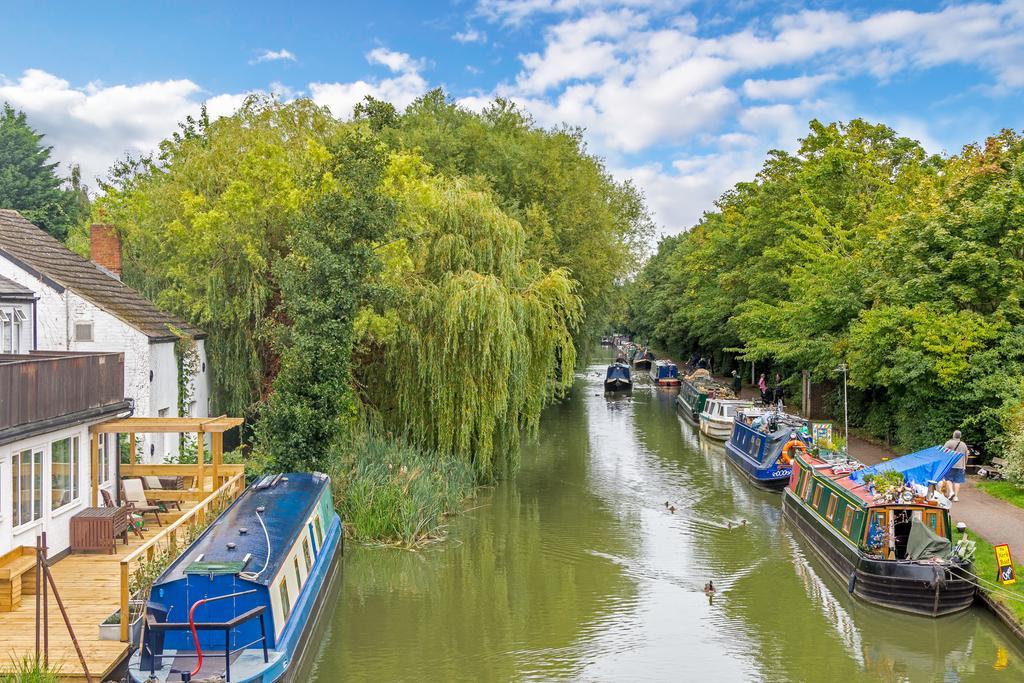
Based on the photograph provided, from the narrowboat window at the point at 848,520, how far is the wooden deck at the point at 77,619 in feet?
42.8

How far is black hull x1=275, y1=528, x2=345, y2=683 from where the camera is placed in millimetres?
12656

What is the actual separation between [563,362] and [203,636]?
51.1ft

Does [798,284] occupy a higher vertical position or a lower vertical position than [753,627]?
higher

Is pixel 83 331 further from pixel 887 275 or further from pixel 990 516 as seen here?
pixel 887 275

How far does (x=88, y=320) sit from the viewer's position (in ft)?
68.3

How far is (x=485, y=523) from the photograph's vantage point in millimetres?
22375

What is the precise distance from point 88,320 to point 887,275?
24.0m

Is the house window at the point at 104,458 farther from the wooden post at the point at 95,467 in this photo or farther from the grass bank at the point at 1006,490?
the grass bank at the point at 1006,490

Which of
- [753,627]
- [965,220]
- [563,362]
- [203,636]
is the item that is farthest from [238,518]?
[965,220]

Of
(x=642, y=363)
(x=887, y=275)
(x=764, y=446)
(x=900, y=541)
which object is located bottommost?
(x=900, y=541)

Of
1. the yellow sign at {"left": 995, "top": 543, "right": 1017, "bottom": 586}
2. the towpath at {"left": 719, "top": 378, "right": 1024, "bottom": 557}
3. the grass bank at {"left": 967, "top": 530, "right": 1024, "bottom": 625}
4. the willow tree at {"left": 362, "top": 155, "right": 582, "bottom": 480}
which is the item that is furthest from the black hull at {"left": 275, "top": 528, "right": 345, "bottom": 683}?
the towpath at {"left": 719, "top": 378, "right": 1024, "bottom": 557}

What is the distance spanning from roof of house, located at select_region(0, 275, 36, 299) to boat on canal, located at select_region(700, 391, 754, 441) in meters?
25.1

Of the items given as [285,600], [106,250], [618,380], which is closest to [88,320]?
[106,250]

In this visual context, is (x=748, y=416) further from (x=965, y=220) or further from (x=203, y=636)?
(x=203, y=636)
